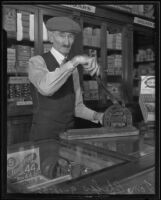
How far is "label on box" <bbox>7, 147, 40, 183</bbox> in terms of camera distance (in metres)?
1.20

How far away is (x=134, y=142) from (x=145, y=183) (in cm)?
24

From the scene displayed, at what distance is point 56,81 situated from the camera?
1.25 metres

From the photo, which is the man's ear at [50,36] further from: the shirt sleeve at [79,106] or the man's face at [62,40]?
the shirt sleeve at [79,106]

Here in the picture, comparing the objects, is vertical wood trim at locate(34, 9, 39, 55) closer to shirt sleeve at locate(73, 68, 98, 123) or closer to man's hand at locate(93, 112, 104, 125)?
shirt sleeve at locate(73, 68, 98, 123)

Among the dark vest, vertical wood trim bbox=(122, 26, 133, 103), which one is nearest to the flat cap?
the dark vest

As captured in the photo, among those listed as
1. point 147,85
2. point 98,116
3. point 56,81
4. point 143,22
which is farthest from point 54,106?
point 143,22

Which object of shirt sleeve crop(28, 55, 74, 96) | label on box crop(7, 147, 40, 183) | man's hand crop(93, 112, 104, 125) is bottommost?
label on box crop(7, 147, 40, 183)

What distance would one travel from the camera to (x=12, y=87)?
1.22m

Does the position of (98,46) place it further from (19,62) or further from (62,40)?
(19,62)

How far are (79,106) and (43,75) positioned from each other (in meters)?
0.23

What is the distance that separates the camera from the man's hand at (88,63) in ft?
4.15

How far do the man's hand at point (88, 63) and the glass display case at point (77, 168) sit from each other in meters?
0.35

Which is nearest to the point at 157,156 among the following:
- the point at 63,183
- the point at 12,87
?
the point at 63,183

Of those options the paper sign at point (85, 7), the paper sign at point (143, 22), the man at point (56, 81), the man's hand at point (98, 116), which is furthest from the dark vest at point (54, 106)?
the paper sign at point (143, 22)
